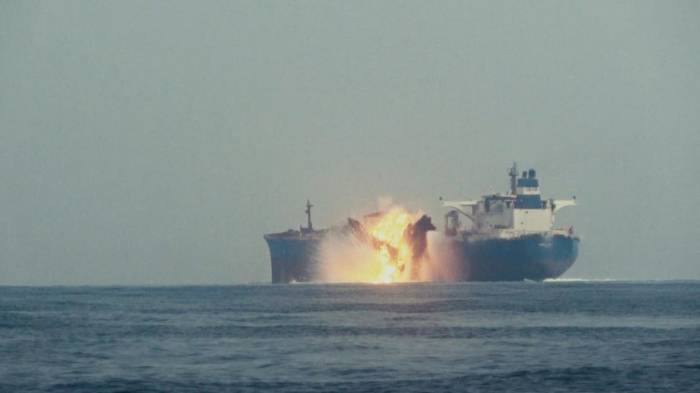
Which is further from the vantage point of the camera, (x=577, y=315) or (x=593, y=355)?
(x=577, y=315)

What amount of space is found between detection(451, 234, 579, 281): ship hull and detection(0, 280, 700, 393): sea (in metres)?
64.3

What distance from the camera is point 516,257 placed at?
190 m

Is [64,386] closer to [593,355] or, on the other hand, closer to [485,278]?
[593,355]

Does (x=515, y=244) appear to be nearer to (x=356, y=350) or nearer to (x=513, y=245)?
(x=513, y=245)

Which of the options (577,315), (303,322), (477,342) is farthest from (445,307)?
(477,342)

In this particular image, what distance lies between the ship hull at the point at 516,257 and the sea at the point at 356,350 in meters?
64.3

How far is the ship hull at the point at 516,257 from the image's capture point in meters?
188

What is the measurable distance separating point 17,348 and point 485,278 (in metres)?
126

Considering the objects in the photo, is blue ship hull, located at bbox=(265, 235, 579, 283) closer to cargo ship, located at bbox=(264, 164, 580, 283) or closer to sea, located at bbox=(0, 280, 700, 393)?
cargo ship, located at bbox=(264, 164, 580, 283)

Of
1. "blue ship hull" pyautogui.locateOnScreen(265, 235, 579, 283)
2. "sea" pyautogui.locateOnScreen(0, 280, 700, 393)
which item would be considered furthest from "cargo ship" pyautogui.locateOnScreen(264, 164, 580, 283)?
"sea" pyautogui.locateOnScreen(0, 280, 700, 393)

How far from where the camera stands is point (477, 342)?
79250 millimetres

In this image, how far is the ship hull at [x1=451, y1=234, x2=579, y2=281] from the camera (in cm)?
18788

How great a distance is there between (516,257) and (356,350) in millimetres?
117035

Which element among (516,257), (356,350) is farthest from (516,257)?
(356,350)
